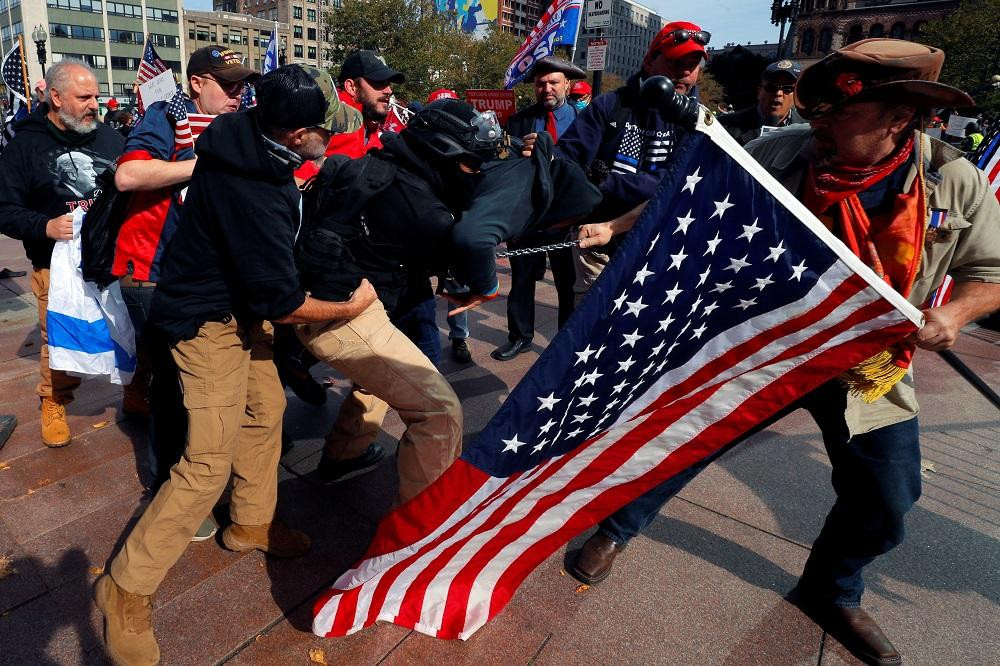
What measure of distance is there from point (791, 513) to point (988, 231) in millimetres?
1800

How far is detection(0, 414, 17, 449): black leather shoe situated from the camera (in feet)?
12.5

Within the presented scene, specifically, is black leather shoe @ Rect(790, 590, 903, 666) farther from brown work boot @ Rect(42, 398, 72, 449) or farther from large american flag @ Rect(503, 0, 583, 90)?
large american flag @ Rect(503, 0, 583, 90)

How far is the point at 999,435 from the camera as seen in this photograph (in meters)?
4.39

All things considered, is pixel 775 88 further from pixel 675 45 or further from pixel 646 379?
pixel 646 379

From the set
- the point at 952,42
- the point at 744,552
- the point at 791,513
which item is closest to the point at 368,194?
the point at 744,552

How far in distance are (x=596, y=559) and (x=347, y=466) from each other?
1.46 metres

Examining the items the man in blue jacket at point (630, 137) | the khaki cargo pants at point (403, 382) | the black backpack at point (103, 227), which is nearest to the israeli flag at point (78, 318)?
the black backpack at point (103, 227)

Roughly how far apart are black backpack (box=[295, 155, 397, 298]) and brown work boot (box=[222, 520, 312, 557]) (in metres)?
1.13

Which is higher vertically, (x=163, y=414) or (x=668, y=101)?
(x=668, y=101)

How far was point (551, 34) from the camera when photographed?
787 cm

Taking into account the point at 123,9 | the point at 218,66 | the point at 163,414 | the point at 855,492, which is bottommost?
the point at 163,414

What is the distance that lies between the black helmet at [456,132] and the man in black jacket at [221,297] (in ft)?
1.20

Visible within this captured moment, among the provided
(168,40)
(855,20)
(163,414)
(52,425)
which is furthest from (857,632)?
(168,40)

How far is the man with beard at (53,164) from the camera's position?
3.45 metres
